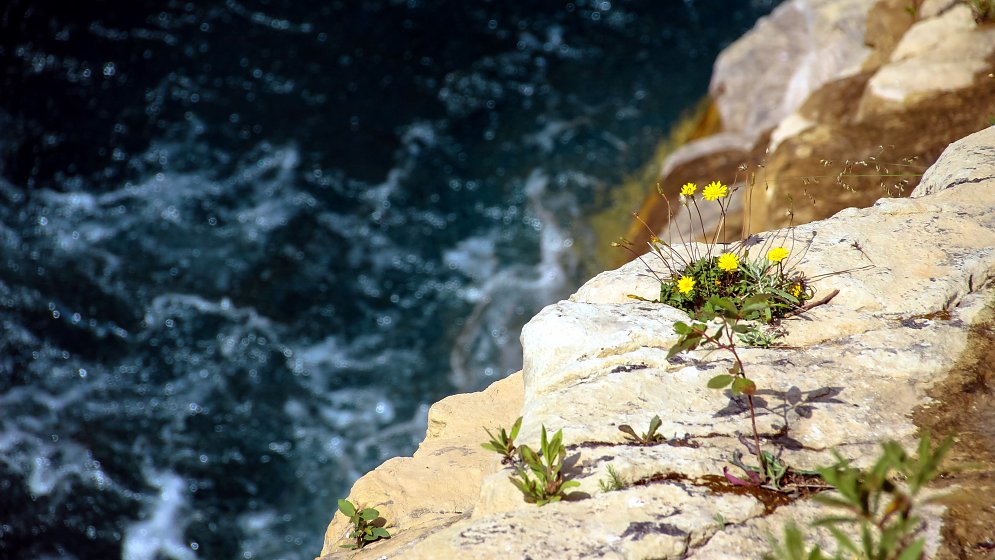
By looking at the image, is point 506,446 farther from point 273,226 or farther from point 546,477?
point 273,226

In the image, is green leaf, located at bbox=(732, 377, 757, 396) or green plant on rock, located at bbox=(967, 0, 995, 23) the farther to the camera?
green plant on rock, located at bbox=(967, 0, 995, 23)

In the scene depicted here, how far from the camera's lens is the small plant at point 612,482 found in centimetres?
299

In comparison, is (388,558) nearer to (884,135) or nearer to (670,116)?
(884,135)

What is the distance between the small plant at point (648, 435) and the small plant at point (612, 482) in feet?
0.71

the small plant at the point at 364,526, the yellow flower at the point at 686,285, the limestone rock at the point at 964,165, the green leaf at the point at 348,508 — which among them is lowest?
the small plant at the point at 364,526

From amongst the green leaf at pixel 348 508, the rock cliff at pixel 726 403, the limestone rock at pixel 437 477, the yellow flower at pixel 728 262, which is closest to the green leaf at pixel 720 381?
the rock cliff at pixel 726 403

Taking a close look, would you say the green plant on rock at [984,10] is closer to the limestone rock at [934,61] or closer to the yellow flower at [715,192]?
the limestone rock at [934,61]

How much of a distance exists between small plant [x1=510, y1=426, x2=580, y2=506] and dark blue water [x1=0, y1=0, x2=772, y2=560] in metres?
4.92

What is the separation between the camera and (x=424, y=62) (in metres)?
11.6

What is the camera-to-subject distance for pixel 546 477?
2.94m

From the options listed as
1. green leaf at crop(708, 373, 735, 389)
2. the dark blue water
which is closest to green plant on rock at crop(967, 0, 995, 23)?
the dark blue water

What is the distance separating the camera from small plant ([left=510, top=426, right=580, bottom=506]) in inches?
116

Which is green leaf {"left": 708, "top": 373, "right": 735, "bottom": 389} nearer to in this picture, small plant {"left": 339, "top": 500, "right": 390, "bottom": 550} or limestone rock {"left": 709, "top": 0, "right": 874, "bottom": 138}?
small plant {"left": 339, "top": 500, "right": 390, "bottom": 550}

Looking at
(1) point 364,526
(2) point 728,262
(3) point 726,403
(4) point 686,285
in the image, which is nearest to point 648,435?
(3) point 726,403
